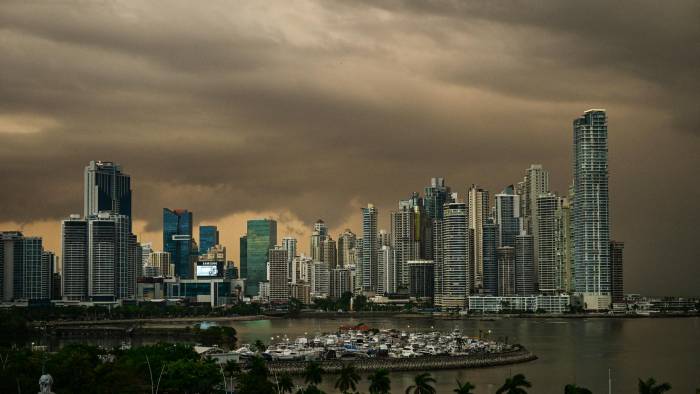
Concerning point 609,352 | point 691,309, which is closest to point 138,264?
point 691,309

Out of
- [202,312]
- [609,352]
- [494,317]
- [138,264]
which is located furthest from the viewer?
[138,264]

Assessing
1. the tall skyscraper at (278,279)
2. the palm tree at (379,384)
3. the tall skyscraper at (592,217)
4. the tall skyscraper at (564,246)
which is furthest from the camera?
the tall skyscraper at (278,279)

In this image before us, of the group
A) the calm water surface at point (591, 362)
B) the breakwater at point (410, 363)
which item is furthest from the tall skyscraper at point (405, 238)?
the breakwater at point (410, 363)

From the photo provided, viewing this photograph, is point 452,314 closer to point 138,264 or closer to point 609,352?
point 138,264

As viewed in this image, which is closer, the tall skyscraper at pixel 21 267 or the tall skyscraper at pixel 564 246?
the tall skyscraper at pixel 21 267

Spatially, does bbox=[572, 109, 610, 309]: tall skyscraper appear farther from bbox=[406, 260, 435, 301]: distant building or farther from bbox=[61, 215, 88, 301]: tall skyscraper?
bbox=[61, 215, 88, 301]: tall skyscraper

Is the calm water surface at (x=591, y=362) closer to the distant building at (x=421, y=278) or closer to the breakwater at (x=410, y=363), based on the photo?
the breakwater at (x=410, y=363)
